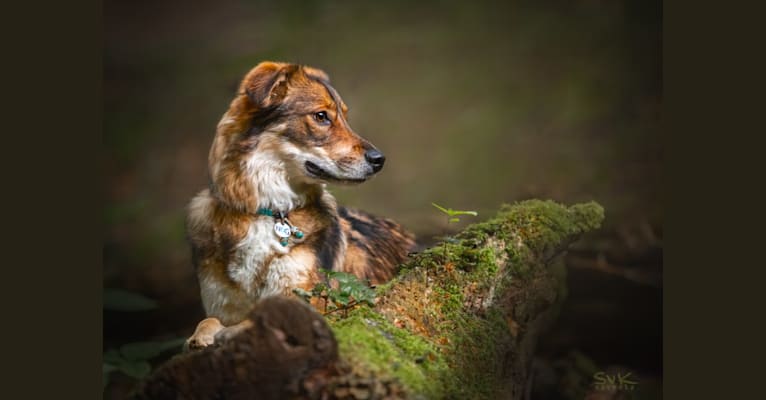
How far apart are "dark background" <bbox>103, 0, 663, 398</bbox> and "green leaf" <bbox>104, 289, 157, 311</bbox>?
46cm

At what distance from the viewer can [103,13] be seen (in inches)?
150

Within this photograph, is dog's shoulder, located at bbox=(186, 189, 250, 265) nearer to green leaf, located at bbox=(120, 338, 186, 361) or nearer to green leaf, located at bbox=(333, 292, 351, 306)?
green leaf, located at bbox=(333, 292, 351, 306)

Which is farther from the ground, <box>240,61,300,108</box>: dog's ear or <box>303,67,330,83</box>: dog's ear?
<box>303,67,330,83</box>: dog's ear

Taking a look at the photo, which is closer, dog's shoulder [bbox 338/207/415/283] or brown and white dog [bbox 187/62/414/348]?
brown and white dog [bbox 187/62/414/348]

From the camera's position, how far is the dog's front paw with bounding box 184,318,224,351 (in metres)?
2.53

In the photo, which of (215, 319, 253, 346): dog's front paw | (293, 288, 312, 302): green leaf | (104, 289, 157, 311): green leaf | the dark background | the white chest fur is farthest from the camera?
the dark background

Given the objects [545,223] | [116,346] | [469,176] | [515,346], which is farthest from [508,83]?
[116,346]

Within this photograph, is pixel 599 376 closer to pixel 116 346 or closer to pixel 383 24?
pixel 383 24

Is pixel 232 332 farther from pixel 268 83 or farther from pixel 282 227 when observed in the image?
pixel 268 83

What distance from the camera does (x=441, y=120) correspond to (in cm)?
566

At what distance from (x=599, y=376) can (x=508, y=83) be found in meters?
2.35

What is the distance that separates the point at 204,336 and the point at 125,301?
62.0 inches

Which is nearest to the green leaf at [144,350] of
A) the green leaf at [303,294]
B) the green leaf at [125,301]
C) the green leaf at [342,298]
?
the green leaf at [125,301]

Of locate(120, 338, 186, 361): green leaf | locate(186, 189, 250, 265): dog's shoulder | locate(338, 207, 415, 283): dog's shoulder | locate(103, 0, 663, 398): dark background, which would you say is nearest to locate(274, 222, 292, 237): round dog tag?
locate(186, 189, 250, 265): dog's shoulder
